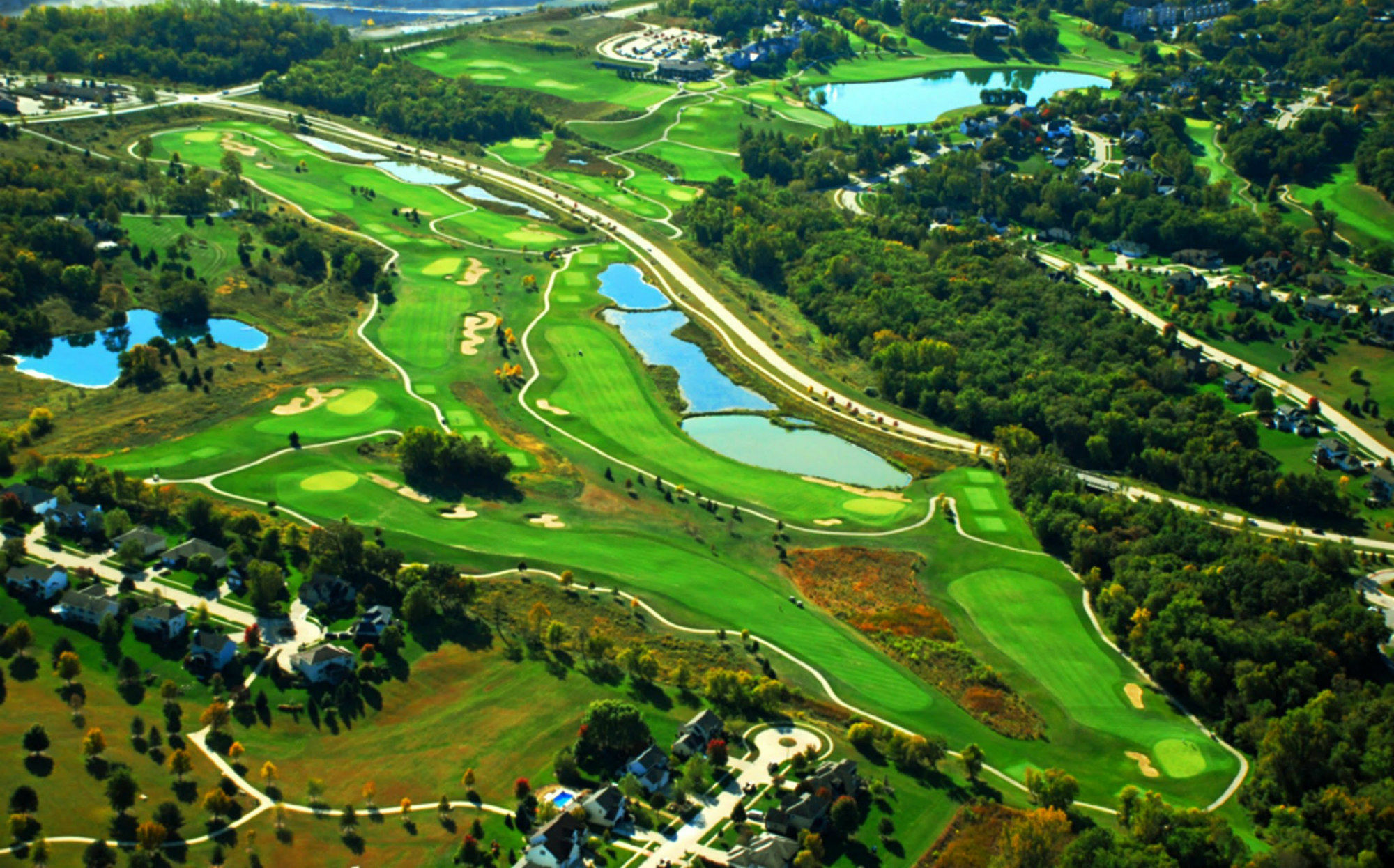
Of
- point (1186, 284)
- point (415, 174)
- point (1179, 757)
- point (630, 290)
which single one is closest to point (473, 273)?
point (630, 290)

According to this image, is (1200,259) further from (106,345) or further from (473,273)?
(106,345)

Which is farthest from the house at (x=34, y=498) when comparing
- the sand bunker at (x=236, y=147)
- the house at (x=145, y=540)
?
the sand bunker at (x=236, y=147)

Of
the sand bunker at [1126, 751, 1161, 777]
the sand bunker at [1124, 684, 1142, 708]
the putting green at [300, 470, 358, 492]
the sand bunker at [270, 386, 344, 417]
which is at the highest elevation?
the sand bunker at [270, 386, 344, 417]

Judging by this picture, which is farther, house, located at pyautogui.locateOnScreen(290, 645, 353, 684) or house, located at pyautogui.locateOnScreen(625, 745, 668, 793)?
house, located at pyautogui.locateOnScreen(290, 645, 353, 684)

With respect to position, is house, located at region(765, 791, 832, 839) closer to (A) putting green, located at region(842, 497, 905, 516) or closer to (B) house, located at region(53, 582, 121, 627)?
(A) putting green, located at region(842, 497, 905, 516)

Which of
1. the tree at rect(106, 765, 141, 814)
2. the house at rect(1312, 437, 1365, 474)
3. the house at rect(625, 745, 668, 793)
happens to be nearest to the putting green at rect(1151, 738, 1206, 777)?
the house at rect(625, 745, 668, 793)

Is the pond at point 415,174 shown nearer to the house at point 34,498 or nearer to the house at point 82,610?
the house at point 34,498
